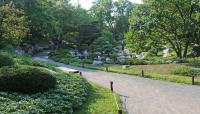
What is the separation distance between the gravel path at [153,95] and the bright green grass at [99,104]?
0.71 meters

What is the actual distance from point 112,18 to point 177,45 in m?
48.2

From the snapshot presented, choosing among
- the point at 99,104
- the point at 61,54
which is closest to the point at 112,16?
the point at 61,54

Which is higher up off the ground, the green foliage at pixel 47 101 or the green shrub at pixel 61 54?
the green shrub at pixel 61 54

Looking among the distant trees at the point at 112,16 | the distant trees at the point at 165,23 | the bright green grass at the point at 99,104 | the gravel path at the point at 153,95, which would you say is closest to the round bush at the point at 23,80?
the bright green grass at the point at 99,104

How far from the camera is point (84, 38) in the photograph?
62.4 metres

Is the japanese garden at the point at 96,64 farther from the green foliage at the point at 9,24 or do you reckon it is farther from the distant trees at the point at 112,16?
the distant trees at the point at 112,16

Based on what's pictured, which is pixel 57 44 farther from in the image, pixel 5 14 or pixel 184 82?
pixel 184 82

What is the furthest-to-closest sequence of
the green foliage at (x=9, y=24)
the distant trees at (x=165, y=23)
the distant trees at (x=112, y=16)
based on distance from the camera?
1. the distant trees at (x=112, y=16)
2. the distant trees at (x=165, y=23)
3. the green foliage at (x=9, y=24)

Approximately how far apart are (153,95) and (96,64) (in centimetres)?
2167

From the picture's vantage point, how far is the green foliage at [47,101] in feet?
45.6

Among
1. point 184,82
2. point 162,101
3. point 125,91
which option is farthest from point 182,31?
point 162,101

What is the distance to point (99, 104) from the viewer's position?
17.2 m

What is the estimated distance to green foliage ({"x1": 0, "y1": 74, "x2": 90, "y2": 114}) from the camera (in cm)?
1389

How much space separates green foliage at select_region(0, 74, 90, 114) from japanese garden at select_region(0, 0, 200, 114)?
0.04 m
